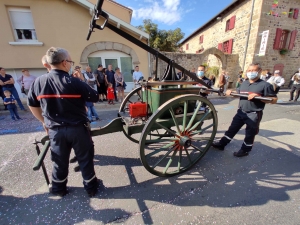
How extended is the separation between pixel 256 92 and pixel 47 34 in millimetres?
8808

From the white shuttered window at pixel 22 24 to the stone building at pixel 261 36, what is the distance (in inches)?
417

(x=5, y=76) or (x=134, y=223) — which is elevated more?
(x=5, y=76)

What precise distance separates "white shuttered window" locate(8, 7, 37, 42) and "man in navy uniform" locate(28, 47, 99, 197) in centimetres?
779

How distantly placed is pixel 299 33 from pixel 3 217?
1905 cm

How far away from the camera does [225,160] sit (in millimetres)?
2586

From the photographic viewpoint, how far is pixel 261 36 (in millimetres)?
10422

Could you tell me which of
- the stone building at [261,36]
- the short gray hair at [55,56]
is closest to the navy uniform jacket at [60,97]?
the short gray hair at [55,56]

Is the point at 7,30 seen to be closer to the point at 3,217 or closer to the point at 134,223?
the point at 3,217

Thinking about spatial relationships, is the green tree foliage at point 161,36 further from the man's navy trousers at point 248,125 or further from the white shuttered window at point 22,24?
the man's navy trousers at point 248,125

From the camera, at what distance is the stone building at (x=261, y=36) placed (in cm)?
1034

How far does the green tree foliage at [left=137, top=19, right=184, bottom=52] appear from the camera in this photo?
19.1m

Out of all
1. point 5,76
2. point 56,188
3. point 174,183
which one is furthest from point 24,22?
point 174,183

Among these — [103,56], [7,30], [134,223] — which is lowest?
[134,223]

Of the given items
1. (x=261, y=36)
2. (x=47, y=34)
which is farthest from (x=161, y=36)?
(x=47, y=34)
